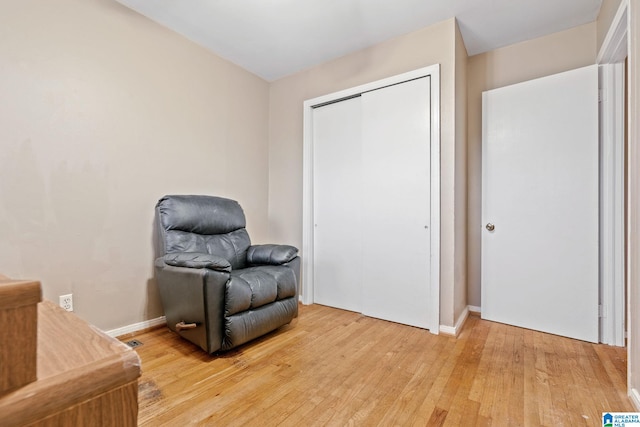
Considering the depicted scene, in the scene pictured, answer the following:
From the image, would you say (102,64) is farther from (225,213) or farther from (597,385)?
(597,385)

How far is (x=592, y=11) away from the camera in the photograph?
2.24m

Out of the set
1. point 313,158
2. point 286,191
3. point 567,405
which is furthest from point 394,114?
point 567,405

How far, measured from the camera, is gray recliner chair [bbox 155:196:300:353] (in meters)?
1.85

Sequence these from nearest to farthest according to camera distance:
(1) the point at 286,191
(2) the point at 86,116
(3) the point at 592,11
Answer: (2) the point at 86,116
(3) the point at 592,11
(1) the point at 286,191

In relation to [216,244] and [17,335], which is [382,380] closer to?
[216,244]

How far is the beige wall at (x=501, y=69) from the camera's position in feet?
7.97

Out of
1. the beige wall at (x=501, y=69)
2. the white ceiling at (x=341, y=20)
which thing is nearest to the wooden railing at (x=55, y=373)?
the white ceiling at (x=341, y=20)

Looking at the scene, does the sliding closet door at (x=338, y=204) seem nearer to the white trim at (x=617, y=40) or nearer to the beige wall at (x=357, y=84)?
the beige wall at (x=357, y=84)

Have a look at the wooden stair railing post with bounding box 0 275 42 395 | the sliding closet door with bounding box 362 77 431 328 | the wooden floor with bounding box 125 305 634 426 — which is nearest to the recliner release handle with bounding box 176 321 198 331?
the wooden floor with bounding box 125 305 634 426

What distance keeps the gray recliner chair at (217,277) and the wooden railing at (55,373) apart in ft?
4.96

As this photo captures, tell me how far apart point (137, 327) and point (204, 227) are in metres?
0.89

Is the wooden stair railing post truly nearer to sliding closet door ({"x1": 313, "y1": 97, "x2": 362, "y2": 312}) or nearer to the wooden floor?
the wooden floor

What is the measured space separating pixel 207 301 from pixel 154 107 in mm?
1622

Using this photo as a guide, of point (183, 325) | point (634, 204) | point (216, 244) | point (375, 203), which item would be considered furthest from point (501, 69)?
point (183, 325)
